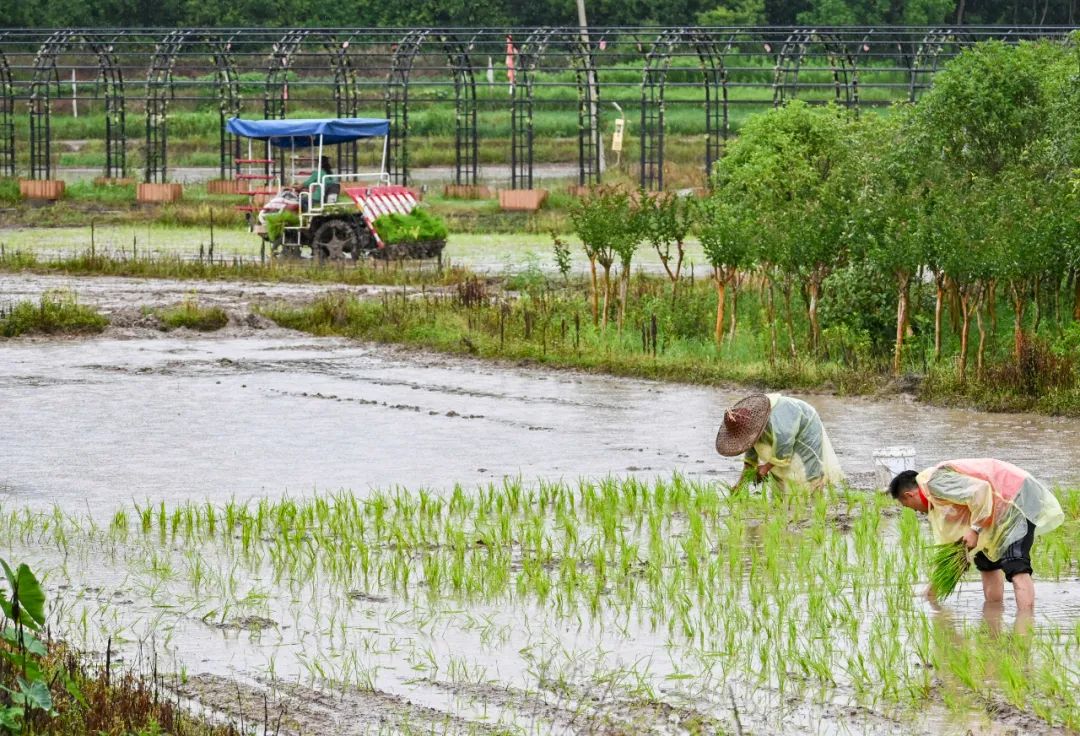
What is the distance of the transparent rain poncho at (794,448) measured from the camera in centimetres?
1107

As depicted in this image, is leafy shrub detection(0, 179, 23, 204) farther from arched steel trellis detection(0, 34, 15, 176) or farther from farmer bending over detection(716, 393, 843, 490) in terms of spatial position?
farmer bending over detection(716, 393, 843, 490)

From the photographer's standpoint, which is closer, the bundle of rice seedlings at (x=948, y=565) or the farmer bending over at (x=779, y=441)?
the bundle of rice seedlings at (x=948, y=565)

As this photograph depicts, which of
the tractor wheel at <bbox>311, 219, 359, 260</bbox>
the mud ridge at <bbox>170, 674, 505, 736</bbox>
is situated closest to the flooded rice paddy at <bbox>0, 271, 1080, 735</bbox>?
the mud ridge at <bbox>170, 674, 505, 736</bbox>

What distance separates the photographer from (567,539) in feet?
36.1

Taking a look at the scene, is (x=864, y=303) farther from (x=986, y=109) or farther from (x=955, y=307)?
(x=986, y=109)

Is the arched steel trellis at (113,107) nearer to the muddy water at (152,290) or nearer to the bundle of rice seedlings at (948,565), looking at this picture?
the muddy water at (152,290)

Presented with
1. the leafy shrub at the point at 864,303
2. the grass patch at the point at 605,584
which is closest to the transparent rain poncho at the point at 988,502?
the grass patch at the point at 605,584

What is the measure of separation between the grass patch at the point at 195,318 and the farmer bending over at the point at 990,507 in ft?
48.0

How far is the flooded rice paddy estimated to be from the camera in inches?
310

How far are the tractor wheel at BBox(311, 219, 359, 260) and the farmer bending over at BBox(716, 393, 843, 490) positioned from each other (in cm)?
1850

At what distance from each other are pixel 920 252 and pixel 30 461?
8.41 meters

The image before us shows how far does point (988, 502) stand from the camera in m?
8.71

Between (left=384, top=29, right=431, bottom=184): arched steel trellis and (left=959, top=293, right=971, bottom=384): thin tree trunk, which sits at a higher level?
(left=384, top=29, right=431, bottom=184): arched steel trellis

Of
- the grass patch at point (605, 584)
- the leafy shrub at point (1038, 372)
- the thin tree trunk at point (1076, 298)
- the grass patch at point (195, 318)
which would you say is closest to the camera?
the grass patch at point (605, 584)
